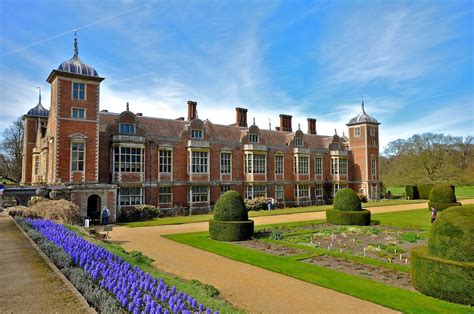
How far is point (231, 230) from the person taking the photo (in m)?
15.0

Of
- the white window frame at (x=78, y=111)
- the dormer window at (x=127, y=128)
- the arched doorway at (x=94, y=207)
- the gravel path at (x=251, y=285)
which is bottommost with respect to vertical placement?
the gravel path at (x=251, y=285)

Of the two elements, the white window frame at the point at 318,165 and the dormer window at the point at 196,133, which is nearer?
the dormer window at the point at 196,133

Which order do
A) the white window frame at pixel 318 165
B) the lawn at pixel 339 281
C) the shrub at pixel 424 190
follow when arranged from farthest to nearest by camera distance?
the shrub at pixel 424 190 → the white window frame at pixel 318 165 → the lawn at pixel 339 281

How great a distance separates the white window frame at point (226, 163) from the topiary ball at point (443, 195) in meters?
16.5

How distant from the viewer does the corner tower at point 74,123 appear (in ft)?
71.4

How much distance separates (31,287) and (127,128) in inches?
770

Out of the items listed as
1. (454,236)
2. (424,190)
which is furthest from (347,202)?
(424,190)

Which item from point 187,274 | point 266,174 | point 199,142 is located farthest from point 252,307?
point 266,174

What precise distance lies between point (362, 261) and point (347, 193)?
10.2 metres

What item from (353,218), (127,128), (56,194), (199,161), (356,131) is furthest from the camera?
(356,131)

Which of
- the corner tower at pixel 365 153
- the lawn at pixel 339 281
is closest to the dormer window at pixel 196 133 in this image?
the lawn at pixel 339 281

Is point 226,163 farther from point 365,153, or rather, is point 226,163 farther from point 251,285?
point 251,285

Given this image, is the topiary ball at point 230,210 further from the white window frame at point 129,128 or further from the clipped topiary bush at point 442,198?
the clipped topiary bush at point 442,198

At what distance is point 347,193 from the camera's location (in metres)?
20.7
